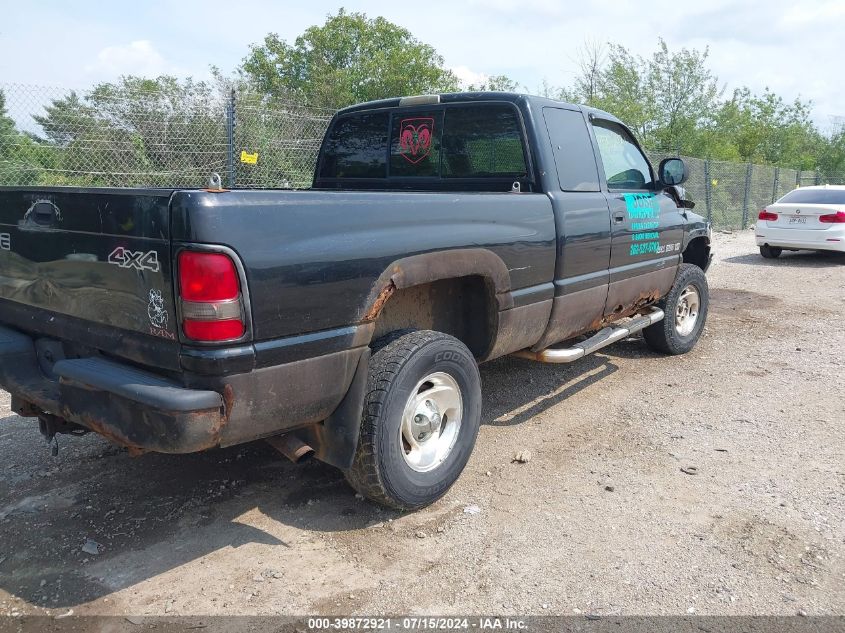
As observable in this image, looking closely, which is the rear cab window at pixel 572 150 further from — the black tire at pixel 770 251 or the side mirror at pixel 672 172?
the black tire at pixel 770 251

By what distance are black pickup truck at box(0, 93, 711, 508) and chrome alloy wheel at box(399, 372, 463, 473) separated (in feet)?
0.04

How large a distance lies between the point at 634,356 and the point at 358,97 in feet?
108

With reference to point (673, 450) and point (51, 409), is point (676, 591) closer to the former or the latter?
point (673, 450)

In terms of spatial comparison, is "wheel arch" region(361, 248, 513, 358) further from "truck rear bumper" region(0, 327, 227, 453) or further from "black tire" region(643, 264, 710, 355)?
"black tire" region(643, 264, 710, 355)

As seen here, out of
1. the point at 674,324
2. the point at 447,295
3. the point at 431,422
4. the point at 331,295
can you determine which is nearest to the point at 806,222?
the point at 674,324

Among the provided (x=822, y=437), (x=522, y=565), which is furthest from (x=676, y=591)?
(x=822, y=437)

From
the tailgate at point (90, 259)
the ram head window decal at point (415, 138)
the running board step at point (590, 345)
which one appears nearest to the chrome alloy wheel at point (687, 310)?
the running board step at point (590, 345)

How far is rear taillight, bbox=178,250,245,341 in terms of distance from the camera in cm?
244

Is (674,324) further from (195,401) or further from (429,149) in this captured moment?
(195,401)

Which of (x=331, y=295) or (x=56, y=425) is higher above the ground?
(x=331, y=295)

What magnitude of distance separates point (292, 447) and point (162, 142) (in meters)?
5.93

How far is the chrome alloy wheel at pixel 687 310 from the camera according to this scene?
6.40 m

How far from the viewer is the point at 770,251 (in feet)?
44.1

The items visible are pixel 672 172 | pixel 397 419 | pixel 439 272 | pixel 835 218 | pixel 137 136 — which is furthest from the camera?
pixel 835 218
